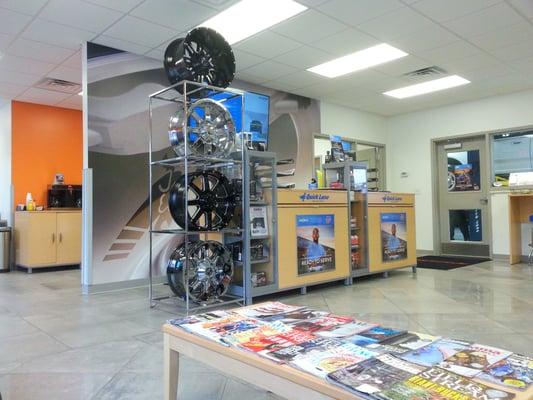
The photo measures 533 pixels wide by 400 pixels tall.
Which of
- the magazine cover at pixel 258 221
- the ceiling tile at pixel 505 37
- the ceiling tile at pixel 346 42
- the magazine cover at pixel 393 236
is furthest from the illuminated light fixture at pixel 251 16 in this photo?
the magazine cover at pixel 393 236

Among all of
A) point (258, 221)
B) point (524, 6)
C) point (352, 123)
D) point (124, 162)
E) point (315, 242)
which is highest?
point (524, 6)

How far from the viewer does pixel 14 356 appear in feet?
8.34

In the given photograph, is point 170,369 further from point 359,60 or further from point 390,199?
point 359,60

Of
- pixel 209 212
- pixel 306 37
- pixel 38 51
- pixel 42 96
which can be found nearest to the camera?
pixel 209 212

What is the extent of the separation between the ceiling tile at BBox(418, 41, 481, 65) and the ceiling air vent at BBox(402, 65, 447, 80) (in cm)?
35

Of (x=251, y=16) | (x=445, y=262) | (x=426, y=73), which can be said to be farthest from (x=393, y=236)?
→ (x=251, y=16)

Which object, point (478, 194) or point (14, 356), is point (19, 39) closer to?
point (14, 356)

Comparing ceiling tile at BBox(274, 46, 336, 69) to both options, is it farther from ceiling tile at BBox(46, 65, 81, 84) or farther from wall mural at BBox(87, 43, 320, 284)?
ceiling tile at BBox(46, 65, 81, 84)

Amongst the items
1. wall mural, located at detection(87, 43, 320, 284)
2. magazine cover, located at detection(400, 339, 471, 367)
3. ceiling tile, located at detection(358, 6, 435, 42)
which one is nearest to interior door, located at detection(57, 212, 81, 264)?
wall mural, located at detection(87, 43, 320, 284)

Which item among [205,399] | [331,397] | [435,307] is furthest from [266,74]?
[331,397]

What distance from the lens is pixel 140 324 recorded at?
325 centimetres

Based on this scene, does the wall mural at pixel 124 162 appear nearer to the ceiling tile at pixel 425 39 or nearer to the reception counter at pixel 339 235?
the reception counter at pixel 339 235

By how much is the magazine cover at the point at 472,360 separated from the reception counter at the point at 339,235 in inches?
113

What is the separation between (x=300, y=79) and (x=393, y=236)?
106 inches
